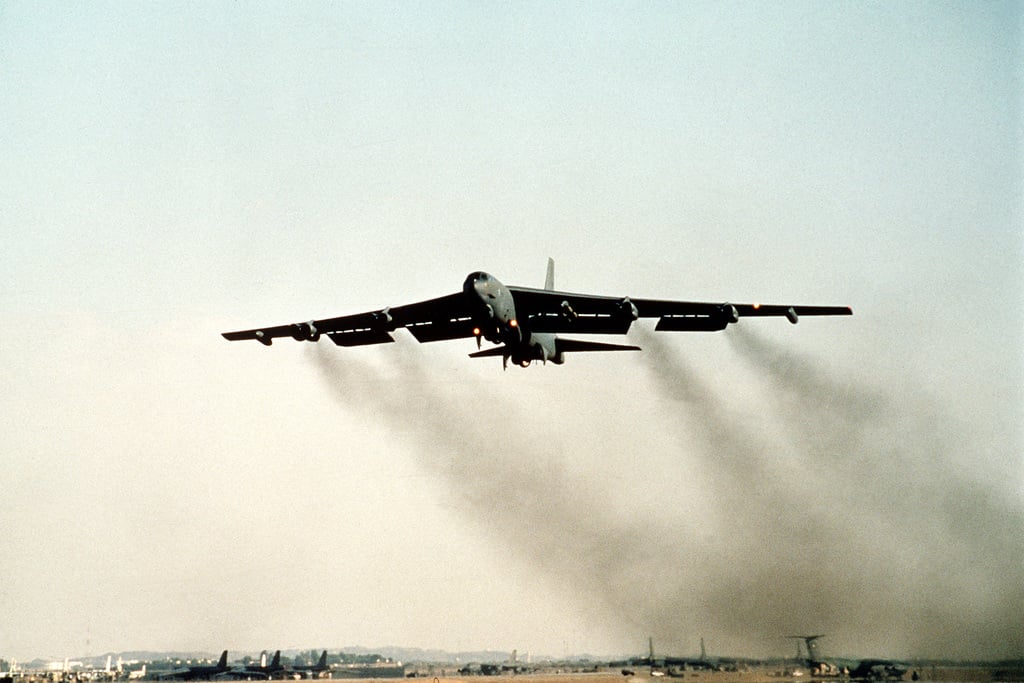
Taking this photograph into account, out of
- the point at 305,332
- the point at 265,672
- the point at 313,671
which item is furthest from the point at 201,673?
the point at 305,332

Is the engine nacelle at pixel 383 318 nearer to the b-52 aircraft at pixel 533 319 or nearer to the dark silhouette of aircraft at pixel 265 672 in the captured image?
the b-52 aircraft at pixel 533 319

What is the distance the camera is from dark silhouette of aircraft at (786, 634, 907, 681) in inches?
2000

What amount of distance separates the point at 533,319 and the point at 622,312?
3.66 meters

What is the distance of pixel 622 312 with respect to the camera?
35.5 meters

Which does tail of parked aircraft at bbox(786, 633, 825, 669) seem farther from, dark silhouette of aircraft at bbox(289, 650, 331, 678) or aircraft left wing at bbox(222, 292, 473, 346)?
dark silhouette of aircraft at bbox(289, 650, 331, 678)

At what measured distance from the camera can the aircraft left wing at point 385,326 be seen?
37375 millimetres

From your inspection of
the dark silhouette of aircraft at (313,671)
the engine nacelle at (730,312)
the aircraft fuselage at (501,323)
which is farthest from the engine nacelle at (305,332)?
the dark silhouette of aircraft at (313,671)

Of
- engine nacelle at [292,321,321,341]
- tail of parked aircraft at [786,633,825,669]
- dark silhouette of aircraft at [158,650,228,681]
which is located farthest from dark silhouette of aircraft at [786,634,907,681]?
dark silhouette of aircraft at [158,650,228,681]

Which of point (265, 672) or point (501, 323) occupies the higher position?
point (501, 323)

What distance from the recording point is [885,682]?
52.1 meters

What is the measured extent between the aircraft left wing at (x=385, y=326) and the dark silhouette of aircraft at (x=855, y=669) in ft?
92.1

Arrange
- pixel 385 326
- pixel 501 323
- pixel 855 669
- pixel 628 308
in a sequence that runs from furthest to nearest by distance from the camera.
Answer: pixel 855 669
pixel 385 326
pixel 628 308
pixel 501 323

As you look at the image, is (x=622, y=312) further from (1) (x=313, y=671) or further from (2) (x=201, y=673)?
(1) (x=313, y=671)

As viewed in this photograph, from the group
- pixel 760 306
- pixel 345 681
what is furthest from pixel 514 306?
pixel 345 681
